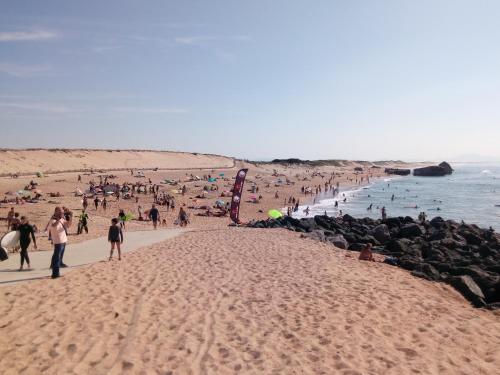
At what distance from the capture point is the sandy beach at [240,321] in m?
5.91

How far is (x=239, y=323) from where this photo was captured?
7.34 m

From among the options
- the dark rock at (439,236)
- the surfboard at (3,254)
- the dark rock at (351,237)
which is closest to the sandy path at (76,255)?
the surfboard at (3,254)

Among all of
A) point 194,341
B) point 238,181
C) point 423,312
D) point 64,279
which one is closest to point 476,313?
point 423,312

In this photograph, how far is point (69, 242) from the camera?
1548 cm

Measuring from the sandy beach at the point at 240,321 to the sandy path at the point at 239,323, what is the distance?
3cm

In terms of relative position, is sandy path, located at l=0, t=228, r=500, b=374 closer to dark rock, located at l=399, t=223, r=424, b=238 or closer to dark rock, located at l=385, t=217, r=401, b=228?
dark rock, located at l=399, t=223, r=424, b=238

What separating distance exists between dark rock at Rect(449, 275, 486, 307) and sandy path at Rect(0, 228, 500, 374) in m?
0.30

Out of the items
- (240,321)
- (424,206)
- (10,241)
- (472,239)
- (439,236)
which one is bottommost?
(424,206)

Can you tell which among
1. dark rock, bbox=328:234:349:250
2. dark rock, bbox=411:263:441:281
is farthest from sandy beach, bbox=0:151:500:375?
dark rock, bbox=328:234:349:250

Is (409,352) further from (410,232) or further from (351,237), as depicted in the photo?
(410,232)

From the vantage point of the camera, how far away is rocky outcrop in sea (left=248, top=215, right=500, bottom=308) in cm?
1116

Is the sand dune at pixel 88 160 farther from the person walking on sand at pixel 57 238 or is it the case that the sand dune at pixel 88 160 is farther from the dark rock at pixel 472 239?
the dark rock at pixel 472 239

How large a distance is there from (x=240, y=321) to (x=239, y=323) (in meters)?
0.10

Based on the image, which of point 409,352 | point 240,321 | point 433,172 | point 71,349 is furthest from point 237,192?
point 433,172
